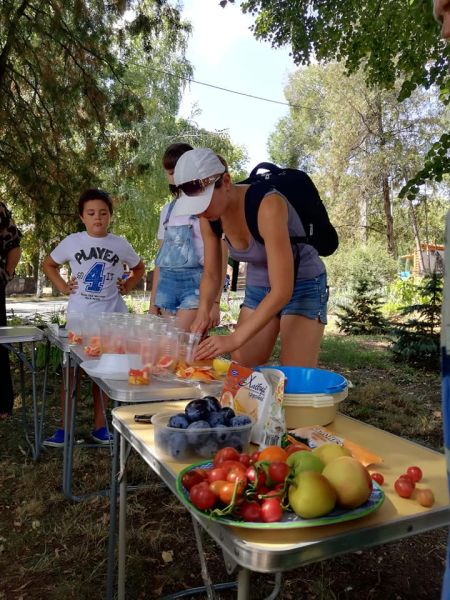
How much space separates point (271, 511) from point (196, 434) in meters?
0.31

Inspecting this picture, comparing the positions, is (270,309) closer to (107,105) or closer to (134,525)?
(134,525)

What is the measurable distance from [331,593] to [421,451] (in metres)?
1.18

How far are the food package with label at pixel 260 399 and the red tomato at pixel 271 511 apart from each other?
31cm

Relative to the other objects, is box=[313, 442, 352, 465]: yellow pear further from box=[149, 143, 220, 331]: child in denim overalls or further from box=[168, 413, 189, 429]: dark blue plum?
box=[149, 143, 220, 331]: child in denim overalls

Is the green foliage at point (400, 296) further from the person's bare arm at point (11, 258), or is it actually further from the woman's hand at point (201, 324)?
the woman's hand at point (201, 324)

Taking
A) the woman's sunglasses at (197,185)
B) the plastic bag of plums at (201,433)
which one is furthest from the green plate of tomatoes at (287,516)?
the woman's sunglasses at (197,185)

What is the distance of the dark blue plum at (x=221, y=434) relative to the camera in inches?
45.4

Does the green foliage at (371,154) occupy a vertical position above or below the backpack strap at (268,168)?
above

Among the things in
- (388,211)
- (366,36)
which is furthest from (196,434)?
(388,211)

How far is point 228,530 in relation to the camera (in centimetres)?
88

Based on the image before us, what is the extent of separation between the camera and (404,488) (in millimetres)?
1031

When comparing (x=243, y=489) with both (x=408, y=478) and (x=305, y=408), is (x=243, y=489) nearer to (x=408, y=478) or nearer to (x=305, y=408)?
(x=408, y=478)

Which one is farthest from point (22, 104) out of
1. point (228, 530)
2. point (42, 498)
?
point (228, 530)

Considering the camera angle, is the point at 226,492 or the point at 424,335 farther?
the point at 424,335
